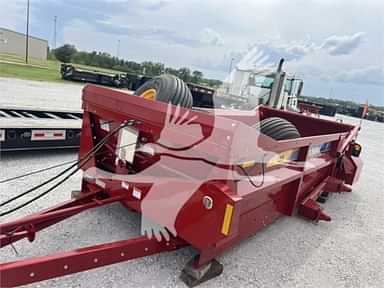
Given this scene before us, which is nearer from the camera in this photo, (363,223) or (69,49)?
(363,223)

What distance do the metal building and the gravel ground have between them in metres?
54.7

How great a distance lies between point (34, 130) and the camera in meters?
3.72

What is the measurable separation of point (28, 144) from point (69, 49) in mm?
42817

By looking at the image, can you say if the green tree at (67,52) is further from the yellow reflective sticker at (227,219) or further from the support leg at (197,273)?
the yellow reflective sticker at (227,219)

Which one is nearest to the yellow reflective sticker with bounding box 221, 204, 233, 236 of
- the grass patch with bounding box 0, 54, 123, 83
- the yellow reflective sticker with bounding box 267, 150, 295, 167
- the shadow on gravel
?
the yellow reflective sticker with bounding box 267, 150, 295, 167

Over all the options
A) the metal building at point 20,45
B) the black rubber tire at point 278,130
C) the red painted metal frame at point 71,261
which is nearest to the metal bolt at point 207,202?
the red painted metal frame at point 71,261

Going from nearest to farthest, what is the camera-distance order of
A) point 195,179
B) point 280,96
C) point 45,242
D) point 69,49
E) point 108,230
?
point 195,179
point 45,242
point 108,230
point 280,96
point 69,49

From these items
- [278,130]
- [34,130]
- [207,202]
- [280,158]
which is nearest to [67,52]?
[34,130]

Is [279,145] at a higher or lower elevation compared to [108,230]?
higher

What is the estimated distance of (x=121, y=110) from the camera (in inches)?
90.0

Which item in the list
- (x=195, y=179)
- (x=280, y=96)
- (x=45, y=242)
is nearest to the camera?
(x=195, y=179)

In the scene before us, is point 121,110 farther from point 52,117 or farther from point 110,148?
point 52,117

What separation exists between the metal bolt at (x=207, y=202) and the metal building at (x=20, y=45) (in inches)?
2191

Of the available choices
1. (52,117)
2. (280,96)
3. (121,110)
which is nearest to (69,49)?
(280,96)
